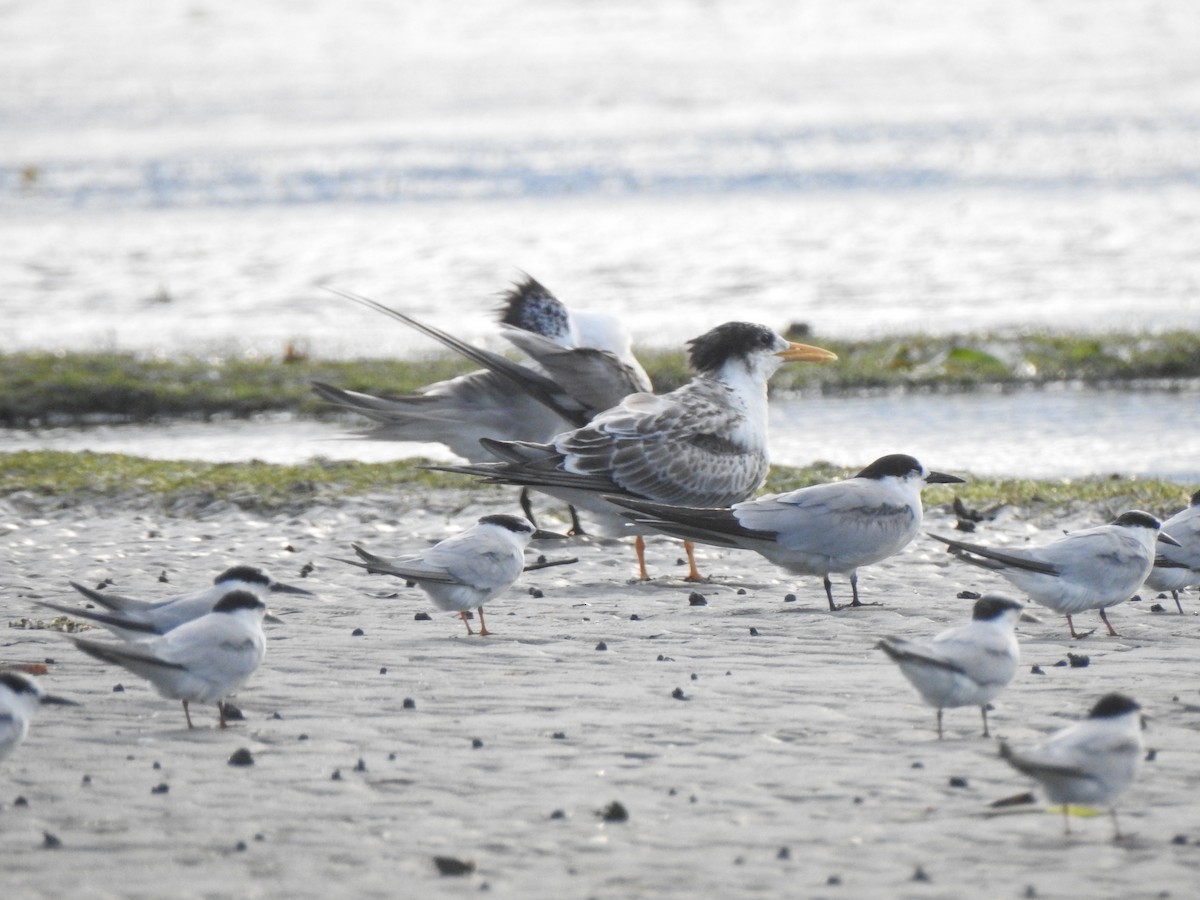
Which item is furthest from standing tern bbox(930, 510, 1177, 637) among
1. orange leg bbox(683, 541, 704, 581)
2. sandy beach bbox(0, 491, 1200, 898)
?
orange leg bbox(683, 541, 704, 581)

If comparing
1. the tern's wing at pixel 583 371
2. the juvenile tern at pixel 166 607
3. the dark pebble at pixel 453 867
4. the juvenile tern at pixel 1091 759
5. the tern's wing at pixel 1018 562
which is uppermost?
the tern's wing at pixel 583 371

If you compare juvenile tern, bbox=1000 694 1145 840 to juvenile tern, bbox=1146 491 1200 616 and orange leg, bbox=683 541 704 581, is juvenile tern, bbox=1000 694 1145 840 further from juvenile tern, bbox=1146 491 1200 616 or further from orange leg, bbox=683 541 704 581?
orange leg, bbox=683 541 704 581

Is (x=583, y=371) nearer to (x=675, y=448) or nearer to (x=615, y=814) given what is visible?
(x=675, y=448)

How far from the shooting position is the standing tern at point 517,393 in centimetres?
955

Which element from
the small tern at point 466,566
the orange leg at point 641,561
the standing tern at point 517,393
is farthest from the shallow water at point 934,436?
the small tern at point 466,566

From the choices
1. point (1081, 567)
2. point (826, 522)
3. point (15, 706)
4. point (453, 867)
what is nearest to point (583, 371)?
point (826, 522)

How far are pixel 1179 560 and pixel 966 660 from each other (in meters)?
2.53

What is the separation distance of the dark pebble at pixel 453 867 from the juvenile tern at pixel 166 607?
1.92 m

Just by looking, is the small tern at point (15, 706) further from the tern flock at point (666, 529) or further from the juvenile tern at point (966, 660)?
the juvenile tern at point (966, 660)

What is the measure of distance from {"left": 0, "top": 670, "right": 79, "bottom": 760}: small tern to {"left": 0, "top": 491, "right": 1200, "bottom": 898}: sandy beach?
17 centimetres

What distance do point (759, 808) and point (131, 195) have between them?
96.1 feet

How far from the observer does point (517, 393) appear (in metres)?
9.95

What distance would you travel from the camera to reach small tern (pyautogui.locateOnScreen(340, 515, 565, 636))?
696cm

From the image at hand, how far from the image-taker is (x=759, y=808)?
4.82 metres
